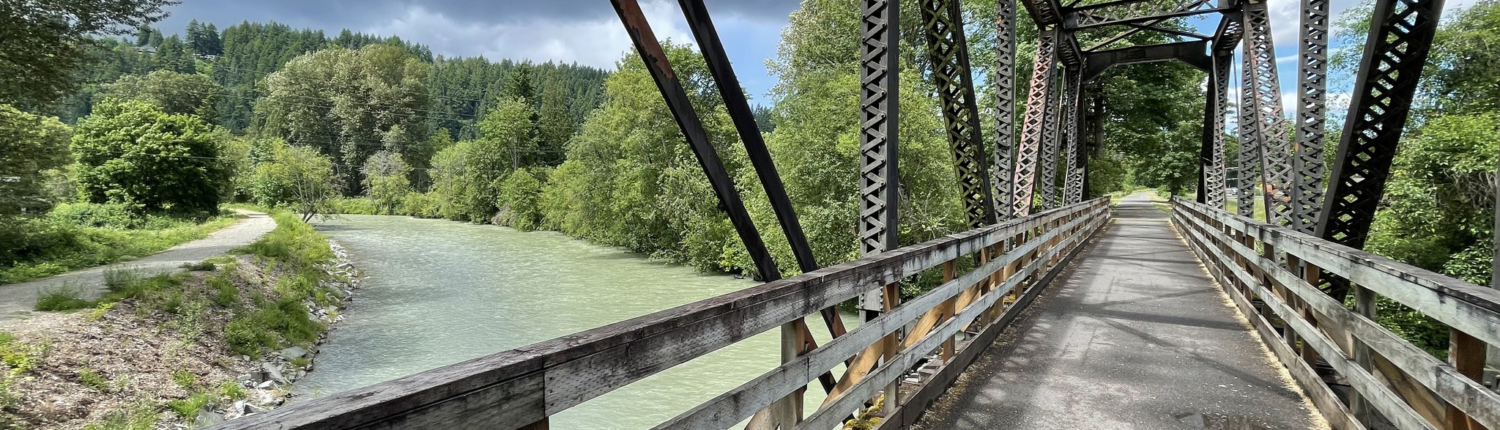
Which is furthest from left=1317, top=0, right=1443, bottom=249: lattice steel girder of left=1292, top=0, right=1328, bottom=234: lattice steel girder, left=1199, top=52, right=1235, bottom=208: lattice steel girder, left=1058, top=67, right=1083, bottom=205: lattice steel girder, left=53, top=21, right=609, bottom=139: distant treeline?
left=53, top=21, right=609, bottom=139: distant treeline

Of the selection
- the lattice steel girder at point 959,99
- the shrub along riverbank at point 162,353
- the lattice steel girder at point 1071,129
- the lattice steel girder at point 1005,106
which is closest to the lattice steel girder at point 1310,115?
the lattice steel girder at point 1005,106

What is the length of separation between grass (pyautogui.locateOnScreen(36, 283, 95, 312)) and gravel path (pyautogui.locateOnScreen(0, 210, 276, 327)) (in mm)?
165

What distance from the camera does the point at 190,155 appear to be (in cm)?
Answer: 2705

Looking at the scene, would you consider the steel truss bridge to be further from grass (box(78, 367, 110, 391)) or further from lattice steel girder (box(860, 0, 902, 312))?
grass (box(78, 367, 110, 391))

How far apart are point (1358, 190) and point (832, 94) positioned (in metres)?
12.7

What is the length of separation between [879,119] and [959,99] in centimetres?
204

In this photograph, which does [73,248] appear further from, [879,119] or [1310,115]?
[1310,115]

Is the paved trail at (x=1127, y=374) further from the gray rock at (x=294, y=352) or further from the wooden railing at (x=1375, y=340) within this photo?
the gray rock at (x=294, y=352)

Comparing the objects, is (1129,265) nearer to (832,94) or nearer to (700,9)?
(832,94)

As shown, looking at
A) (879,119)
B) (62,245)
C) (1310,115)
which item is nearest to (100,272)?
(62,245)

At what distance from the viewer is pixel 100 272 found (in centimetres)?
1432

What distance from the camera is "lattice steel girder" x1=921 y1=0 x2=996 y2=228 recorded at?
538 centimetres

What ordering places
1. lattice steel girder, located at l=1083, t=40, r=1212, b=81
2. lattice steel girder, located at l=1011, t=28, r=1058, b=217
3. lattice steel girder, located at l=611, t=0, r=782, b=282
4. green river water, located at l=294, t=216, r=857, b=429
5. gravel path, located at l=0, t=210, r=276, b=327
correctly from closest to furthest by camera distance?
lattice steel girder, located at l=611, t=0, r=782, b=282
lattice steel girder, located at l=1011, t=28, r=1058, b=217
gravel path, located at l=0, t=210, r=276, b=327
green river water, located at l=294, t=216, r=857, b=429
lattice steel girder, located at l=1083, t=40, r=1212, b=81

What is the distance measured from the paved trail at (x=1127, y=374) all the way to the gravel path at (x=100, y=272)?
42.4 ft
